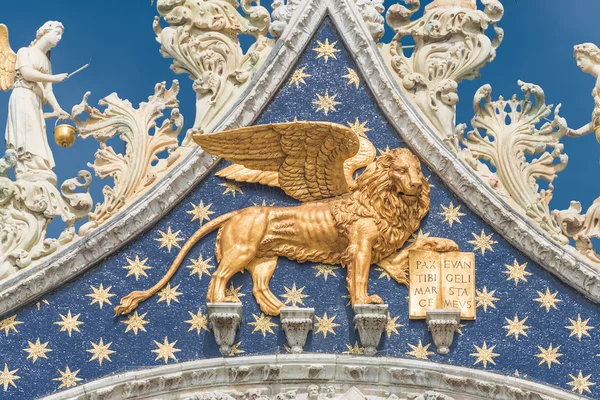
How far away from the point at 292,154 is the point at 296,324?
146 cm

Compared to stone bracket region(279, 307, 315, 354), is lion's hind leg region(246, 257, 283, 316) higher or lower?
higher

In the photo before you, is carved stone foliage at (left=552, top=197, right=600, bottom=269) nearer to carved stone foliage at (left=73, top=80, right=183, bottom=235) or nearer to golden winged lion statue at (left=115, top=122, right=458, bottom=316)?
golden winged lion statue at (left=115, top=122, right=458, bottom=316)

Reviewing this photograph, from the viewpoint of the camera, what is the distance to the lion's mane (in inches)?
720

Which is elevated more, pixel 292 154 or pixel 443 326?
pixel 292 154

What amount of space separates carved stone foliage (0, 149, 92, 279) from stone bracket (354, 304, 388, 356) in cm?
238

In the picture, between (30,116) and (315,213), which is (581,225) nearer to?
(315,213)

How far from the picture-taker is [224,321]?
58.5ft

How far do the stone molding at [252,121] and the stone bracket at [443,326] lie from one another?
0.89m

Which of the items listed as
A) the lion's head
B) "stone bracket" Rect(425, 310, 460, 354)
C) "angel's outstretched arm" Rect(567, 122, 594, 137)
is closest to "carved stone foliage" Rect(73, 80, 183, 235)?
the lion's head

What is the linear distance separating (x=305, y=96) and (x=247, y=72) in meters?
0.51

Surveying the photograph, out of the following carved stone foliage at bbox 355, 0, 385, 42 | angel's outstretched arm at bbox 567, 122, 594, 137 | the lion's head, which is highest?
carved stone foliage at bbox 355, 0, 385, 42

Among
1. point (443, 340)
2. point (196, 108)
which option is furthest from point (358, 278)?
point (196, 108)

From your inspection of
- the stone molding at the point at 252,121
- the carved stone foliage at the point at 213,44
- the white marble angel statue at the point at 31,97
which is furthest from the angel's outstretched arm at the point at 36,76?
the stone molding at the point at 252,121

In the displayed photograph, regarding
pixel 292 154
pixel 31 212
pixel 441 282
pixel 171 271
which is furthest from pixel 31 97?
pixel 441 282
